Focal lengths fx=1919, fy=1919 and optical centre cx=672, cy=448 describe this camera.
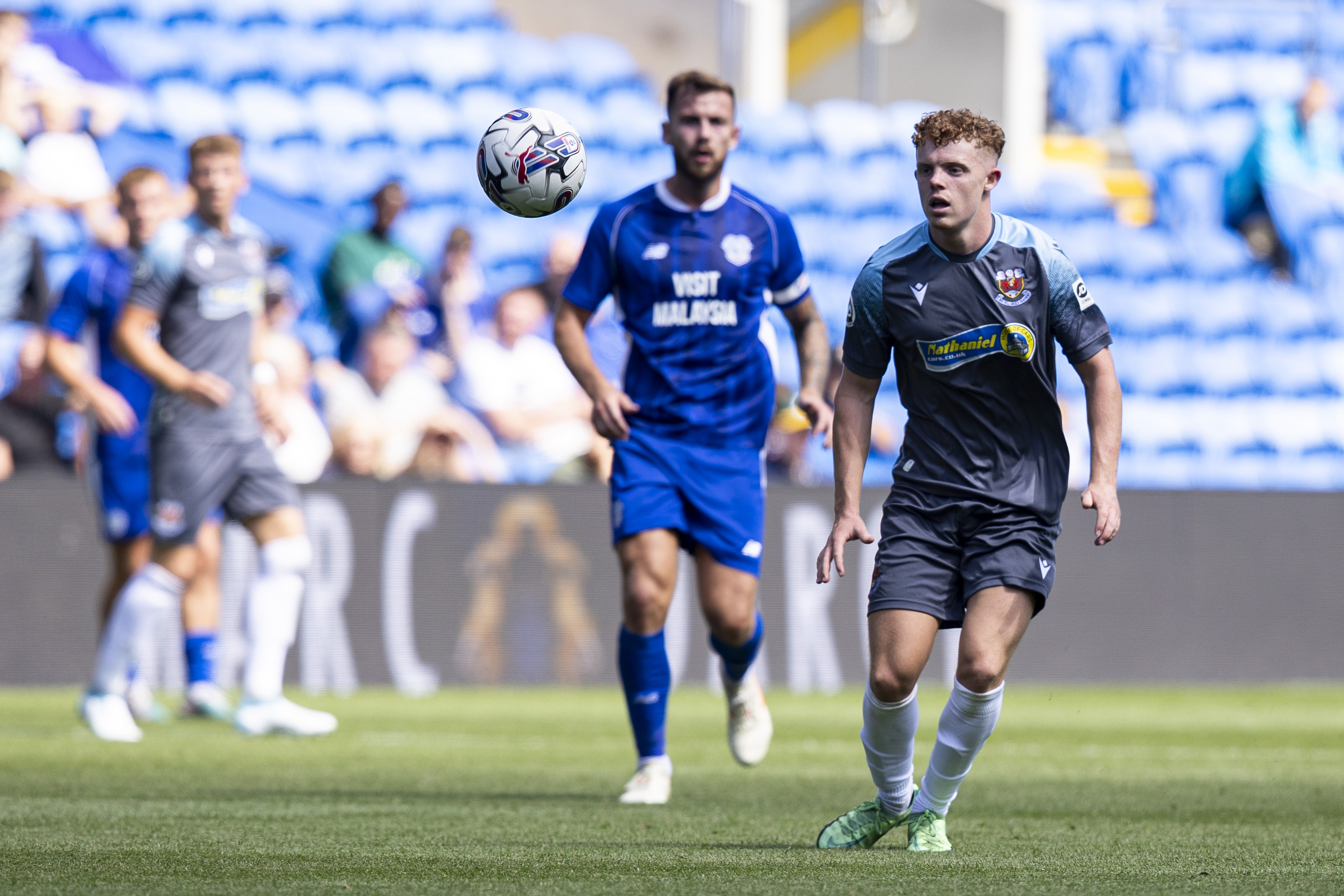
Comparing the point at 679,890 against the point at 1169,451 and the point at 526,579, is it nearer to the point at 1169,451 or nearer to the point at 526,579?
the point at 526,579

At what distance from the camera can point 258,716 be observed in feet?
27.5

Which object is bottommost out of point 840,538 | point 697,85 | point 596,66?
point 840,538

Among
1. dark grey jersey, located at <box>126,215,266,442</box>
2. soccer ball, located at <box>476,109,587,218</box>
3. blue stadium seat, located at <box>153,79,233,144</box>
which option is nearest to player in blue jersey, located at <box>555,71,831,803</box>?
soccer ball, located at <box>476,109,587,218</box>

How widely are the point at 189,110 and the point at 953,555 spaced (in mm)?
11027

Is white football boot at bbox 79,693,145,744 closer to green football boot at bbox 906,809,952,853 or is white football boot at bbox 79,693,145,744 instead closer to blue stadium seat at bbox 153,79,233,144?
green football boot at bbox 906,809,952,853

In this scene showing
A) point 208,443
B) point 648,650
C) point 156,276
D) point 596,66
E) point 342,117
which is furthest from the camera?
point 596,66

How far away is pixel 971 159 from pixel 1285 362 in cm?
1225

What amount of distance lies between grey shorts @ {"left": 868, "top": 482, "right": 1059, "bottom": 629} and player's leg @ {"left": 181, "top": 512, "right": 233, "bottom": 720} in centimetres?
507

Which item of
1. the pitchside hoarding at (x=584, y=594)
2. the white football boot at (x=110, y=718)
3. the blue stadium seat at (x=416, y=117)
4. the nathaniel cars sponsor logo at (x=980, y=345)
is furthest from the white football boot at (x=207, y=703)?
the blue stadium seat at (x=416, y=117)

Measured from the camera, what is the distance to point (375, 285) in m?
13.0

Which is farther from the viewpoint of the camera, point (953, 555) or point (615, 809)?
point (615, 809)

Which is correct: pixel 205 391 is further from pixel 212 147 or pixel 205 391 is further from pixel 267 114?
pixel 267 114

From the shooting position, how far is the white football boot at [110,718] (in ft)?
27.0

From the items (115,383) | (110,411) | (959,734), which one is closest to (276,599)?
(110,411)
